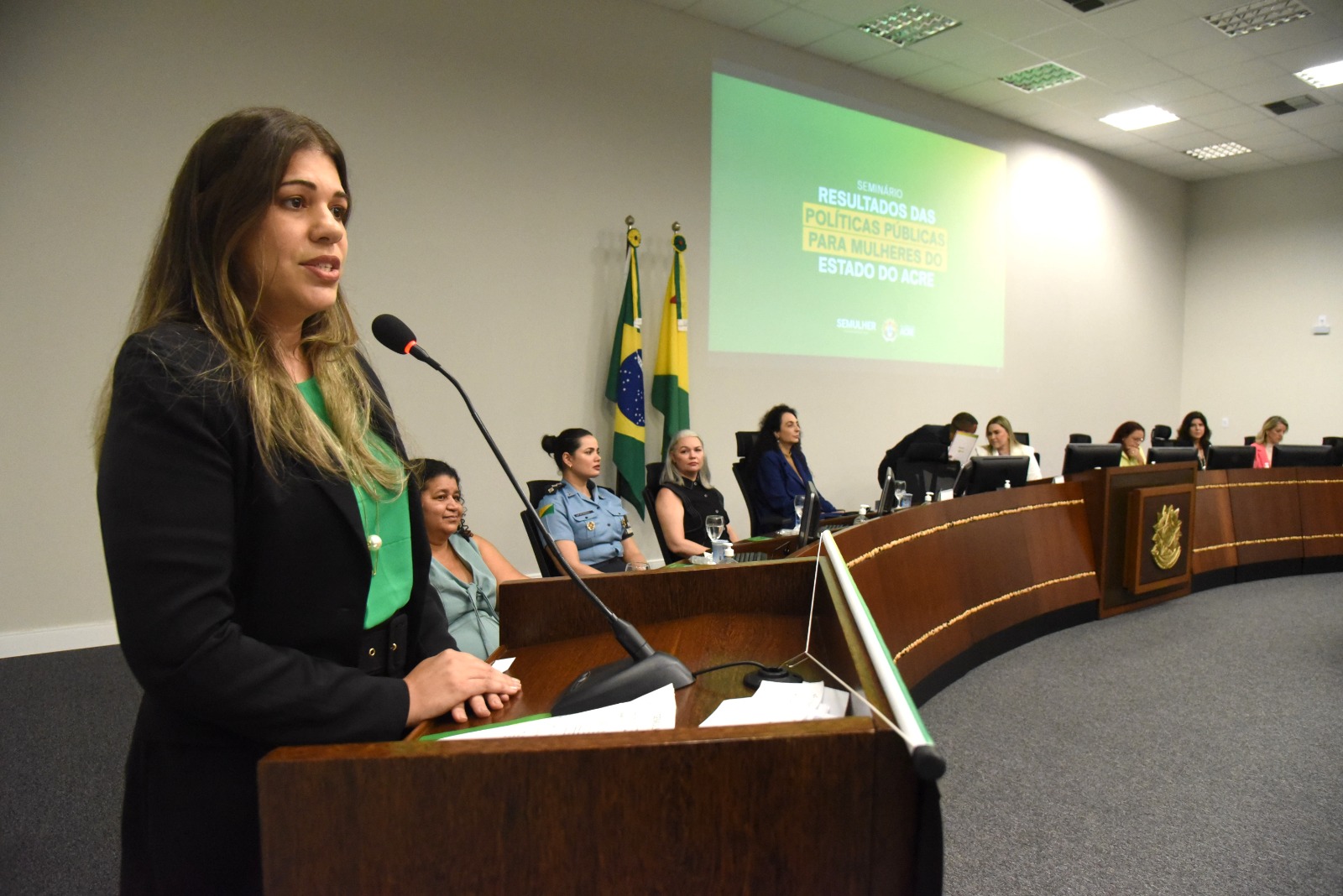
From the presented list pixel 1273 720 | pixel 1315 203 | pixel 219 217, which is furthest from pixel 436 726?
pixel 1315 203

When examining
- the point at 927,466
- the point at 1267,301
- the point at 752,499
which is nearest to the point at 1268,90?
the point at 1267,301

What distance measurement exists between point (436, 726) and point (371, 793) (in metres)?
0.28

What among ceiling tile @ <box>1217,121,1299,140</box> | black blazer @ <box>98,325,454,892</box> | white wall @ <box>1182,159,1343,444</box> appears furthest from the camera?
white wall @ <box>1182,159,1343,444</box>

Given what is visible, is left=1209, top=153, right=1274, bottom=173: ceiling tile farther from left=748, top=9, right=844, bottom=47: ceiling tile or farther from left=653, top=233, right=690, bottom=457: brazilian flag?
left=653, top=233, right=690, bottom=457: brazilian flag

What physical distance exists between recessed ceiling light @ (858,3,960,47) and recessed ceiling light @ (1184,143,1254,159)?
444 cm

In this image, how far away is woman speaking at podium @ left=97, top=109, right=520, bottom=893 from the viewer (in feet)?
2.47

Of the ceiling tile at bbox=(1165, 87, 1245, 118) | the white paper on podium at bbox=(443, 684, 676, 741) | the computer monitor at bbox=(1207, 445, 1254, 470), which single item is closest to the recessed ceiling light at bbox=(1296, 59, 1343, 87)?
the ceiling tile at bbox=(1165, 87, 1245, 118)

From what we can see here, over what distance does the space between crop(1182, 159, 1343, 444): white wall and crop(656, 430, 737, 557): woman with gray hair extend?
26.7 ft

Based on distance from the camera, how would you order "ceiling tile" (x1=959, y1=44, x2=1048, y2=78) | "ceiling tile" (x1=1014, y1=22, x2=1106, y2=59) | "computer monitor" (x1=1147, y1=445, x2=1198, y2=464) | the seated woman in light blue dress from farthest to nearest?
"ceiling tile" (x1=959, y1=44, x2=1048, y2=78)
"ceiling tile" (x1=1014, y1=22, x2=1106, y2=59)
"computer monitor" (x1=1147, y1=445, x2=1198, y2=464)
the seated woman in light blue dress

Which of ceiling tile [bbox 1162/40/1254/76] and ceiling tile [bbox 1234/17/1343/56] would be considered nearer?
ceiling tile [bbox 1234/17/1343/56]

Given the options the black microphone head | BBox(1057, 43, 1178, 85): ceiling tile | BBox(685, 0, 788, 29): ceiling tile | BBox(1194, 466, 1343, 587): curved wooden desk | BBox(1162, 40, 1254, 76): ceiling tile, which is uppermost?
BBox(1162, 40, 1254, 76): ceiling tile

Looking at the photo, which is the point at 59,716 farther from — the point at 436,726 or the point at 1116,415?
the point at 1116,415

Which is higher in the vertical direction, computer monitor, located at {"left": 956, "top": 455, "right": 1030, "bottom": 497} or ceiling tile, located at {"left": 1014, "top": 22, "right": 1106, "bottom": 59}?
ceiling tile, located at {"left": 1014, "top": 22, "right": 1106, "bottom": 59}

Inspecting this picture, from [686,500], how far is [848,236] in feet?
11.0
